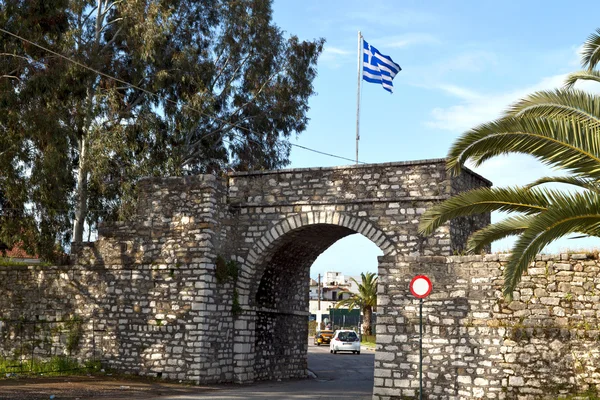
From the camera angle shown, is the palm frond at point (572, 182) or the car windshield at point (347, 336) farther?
the car windshield at point (347, 336)

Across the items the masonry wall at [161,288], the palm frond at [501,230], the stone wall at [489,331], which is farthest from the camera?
the masonry wall at [161,288]

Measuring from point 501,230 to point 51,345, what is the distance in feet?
42.6

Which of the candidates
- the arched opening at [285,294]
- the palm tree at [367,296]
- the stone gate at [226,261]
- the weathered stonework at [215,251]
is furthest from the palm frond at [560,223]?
the palm tree at [367,296]

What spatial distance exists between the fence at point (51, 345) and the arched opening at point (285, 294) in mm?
4411

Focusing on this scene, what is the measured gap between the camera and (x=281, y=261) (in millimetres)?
20922

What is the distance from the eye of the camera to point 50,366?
62.8ft

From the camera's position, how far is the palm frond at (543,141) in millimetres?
10383

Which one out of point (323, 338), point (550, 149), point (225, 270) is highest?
point (550, 149)

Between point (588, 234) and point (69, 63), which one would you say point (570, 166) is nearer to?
point (588, 234)

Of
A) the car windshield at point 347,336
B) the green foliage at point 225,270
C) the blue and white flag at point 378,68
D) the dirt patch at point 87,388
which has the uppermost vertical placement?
the blue and white flag at point 378,68

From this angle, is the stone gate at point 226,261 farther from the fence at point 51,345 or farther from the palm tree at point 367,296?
the palm tree at point 367,296

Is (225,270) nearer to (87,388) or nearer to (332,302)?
(87,388)

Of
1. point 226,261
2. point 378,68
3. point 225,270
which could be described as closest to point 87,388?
point 225,270

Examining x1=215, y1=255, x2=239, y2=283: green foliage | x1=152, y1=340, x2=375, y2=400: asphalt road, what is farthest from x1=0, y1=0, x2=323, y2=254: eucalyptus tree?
x1=152, y1=340, x2=375, y2=400: asphalt road
